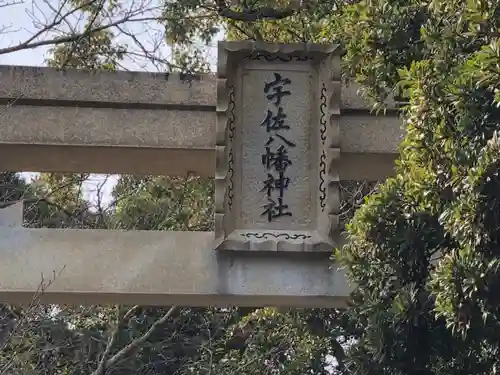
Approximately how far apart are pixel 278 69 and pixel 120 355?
2.94 meters

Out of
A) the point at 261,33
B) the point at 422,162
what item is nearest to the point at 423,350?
the point at 422,162

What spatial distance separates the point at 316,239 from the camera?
14.0 feet

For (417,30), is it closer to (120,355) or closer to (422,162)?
(422,162)

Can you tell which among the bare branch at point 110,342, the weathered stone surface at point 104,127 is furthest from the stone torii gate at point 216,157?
the bare branch at point 110,342

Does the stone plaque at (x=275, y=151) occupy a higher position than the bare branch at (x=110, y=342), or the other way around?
the stone plaque at (x=275, y=151)

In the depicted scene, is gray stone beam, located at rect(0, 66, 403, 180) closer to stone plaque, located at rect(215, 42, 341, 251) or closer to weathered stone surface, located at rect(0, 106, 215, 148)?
weathered stone surface, located at rect(0, 106, 215, 148)

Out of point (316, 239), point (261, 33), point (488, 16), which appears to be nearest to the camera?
point (488, 16)

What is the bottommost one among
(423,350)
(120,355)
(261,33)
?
(120,355)

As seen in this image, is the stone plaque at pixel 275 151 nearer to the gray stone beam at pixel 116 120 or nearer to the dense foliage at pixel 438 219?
the gray stone beam at pixel 116 120

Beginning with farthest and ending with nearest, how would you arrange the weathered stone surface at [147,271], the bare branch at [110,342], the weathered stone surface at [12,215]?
the bare branch at [110,342] → the weathered stone surface at [12,215] → the weathered stone surface at [147,271]

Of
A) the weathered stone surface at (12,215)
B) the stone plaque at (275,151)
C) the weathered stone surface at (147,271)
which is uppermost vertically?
the stone plaque at (275,151)

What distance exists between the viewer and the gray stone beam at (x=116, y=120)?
4.31 metres

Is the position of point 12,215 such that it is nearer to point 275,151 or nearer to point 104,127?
point 104,127

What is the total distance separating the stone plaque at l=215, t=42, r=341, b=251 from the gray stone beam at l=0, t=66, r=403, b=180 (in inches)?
5.5
